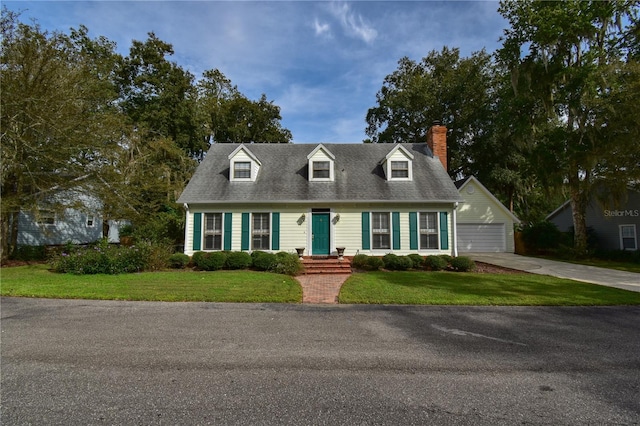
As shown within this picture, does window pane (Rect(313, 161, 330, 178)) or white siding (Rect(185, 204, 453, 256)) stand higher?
window pane (Rect(313, 161, 330, 178))

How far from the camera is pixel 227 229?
14.3m

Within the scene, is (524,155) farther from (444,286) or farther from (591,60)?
(444,286)

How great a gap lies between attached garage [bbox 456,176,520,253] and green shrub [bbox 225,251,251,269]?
1443 centimetres

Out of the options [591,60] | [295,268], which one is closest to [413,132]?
[591,60]

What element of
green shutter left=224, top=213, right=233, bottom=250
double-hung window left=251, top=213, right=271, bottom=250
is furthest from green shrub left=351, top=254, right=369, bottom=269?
green shutter left=224, top=213, right=233, bottom=250

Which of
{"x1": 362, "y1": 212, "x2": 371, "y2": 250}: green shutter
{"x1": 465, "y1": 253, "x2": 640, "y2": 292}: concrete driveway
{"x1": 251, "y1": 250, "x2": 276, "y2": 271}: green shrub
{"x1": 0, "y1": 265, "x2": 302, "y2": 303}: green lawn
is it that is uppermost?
{"x1": 362, "y1": 212, "x2": 371, "y2": 250}: green shutter

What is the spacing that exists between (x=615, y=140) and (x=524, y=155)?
9.83m

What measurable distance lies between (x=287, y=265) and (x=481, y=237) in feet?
48.5

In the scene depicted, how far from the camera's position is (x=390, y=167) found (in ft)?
51.9

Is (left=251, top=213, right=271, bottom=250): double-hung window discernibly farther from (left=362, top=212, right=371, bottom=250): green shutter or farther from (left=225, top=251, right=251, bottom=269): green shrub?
(left=362, top=212, right=371, bottom=250): green shutter

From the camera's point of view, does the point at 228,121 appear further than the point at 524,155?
Yes

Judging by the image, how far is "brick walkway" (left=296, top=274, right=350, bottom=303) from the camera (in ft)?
26.7

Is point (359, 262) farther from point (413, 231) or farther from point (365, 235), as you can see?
point (413, 231)

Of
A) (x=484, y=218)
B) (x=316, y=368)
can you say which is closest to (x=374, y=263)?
(x=316, y=368)
